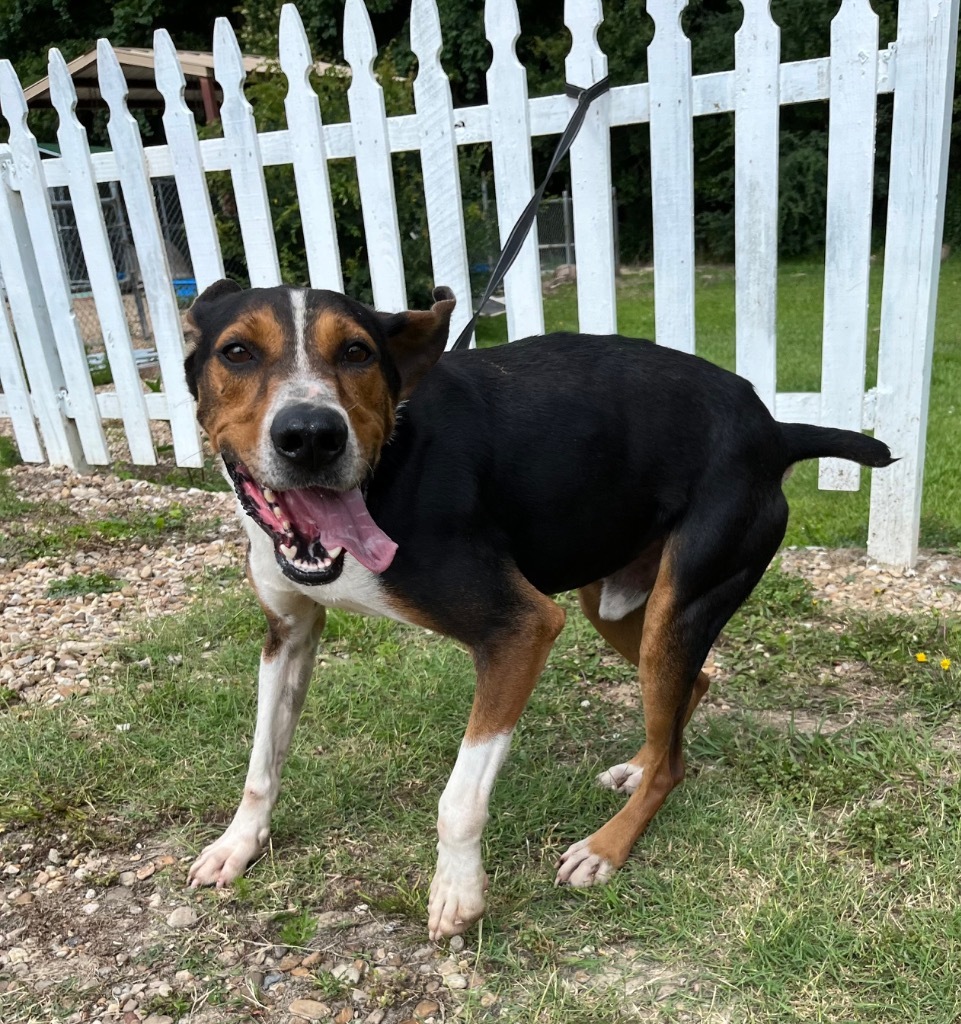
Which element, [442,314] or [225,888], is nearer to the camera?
[442,314]

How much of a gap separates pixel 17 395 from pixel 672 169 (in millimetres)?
4835

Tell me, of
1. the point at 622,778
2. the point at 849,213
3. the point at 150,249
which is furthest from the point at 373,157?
the point at 622,778

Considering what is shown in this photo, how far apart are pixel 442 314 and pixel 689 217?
8.45 feet

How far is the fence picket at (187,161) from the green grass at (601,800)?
2442 mm

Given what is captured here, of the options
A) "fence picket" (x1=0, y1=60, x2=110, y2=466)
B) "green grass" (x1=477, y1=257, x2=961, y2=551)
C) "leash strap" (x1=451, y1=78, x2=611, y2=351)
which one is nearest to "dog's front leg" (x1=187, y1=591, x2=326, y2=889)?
"leash strap" (x1=451, y1=78, x2=611, y2=351)

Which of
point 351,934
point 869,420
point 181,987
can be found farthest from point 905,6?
point 181,987

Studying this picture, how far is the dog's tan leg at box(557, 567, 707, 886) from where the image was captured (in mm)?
2791

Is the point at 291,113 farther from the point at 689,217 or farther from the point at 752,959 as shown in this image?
the point at 752,959

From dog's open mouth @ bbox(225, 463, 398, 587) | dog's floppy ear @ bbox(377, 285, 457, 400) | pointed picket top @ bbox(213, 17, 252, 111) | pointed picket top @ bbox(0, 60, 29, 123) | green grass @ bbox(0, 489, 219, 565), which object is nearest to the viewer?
dog's open mouth @ bbox(225, 463, 398, 587)

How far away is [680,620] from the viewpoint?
279cm

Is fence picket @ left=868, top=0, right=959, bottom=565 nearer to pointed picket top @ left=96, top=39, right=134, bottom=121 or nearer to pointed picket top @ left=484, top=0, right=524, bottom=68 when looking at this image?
pointed picket top @ left=484, top=0, right=524, bottom=68

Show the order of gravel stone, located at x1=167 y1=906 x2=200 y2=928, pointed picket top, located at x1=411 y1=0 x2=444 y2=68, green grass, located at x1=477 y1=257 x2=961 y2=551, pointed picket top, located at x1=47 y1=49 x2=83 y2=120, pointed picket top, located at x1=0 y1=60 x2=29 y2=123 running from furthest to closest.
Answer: pointed picket top, located at x1=0 y1=60 x2=29 y2=123 → pointed picket top, located at x1=47 y1=49 x2=83 y2=120 → green grass, located at x1=477 y1=257 x2=961 y2=551 → pointed picket top, located at x1=411 y1=0 x2=444 y2=68 → gravel stone, located at x1=167 y1=906 x2=200 y2=928

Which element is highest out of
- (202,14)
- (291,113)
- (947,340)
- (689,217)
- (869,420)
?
(202,14)

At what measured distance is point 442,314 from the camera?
2584 millimetres
